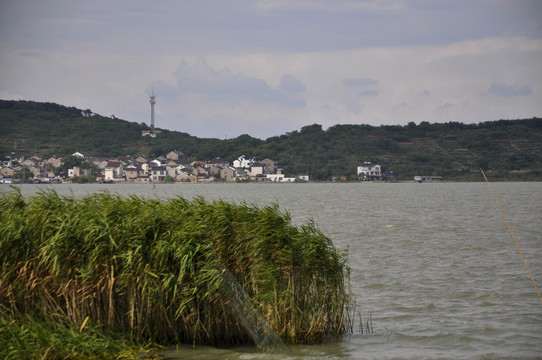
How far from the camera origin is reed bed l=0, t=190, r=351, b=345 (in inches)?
488

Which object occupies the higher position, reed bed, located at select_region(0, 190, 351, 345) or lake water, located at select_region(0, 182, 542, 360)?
reed bed, located at select_region(0, 190, 351, 345)

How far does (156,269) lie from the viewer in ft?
41.6

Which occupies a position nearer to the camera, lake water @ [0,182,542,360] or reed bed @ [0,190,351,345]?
reed bed @ [0,190,351,345]

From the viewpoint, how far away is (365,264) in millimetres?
27359

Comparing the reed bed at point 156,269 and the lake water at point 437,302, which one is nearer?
the reed bed at point 156,269

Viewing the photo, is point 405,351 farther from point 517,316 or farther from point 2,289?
point 2,289

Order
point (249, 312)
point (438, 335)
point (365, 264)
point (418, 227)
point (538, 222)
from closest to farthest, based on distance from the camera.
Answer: point (249, 312)
point (438, 335)
point (365, 264)
point (418, 227)
point (538, 222)

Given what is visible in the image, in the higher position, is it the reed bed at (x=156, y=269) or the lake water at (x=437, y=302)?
→ the reed bed at (x=156, y=269)

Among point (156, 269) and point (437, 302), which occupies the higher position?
point (156, 269)

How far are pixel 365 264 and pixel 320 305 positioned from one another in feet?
44.0

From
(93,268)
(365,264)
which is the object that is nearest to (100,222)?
(93,268)

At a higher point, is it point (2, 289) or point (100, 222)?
point (100, 222)

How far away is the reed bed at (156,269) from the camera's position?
12.4 metres

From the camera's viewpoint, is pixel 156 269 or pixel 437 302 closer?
pixel 156 269
